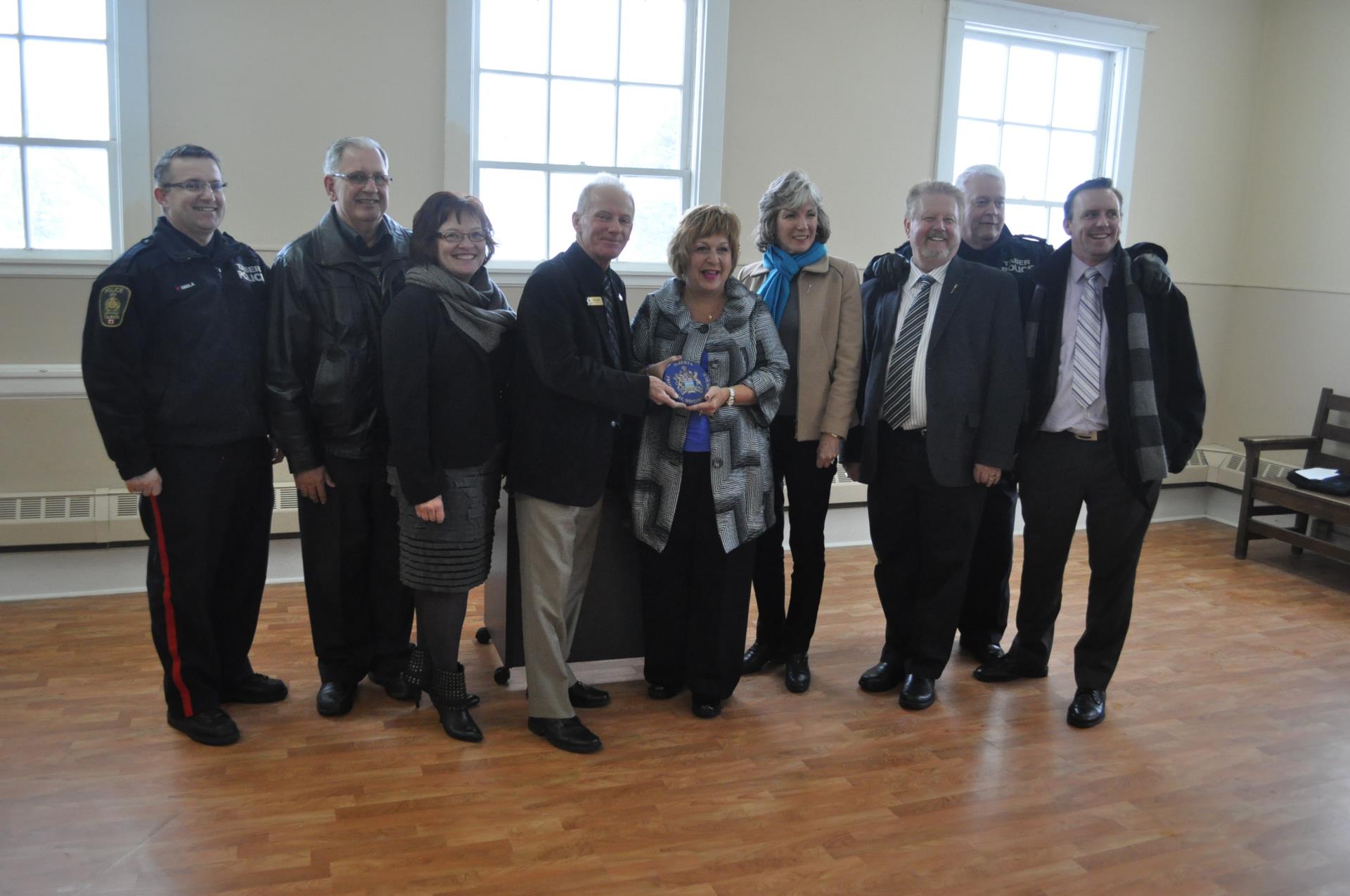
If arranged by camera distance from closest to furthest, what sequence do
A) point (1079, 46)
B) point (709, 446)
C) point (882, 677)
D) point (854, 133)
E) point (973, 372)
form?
point (709, 446) → point (973, 372) → point (882, 677) → point (854, 133) → point (1079, 46)

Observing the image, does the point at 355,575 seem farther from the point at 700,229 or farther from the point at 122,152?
the point at 122,152

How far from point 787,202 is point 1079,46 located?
3480 mm

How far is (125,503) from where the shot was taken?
435 centimetres

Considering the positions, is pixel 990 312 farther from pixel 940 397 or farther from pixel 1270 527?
pixel 1270 527

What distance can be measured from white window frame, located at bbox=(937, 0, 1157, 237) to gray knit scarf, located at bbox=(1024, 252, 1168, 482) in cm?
235

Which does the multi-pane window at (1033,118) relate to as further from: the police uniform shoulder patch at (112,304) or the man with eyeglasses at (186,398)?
the police uniform shoulder patch at (112,304)

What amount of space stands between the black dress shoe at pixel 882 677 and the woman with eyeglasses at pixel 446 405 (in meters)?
1.38

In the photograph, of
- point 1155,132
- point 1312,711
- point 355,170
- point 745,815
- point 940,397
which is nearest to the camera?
point 745,815

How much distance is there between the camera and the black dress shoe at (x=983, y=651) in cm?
385

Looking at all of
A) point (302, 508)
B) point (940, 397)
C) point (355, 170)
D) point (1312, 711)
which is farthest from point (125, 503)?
point (1312, 711)

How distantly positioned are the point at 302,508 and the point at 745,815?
158cm

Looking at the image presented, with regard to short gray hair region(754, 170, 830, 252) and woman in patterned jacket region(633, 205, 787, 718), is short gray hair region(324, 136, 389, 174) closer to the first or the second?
woman in patterned jacket region(633, 205, 787, 718)

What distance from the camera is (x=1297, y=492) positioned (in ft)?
16.7

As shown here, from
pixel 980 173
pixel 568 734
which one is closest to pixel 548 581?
pixel 568 734
